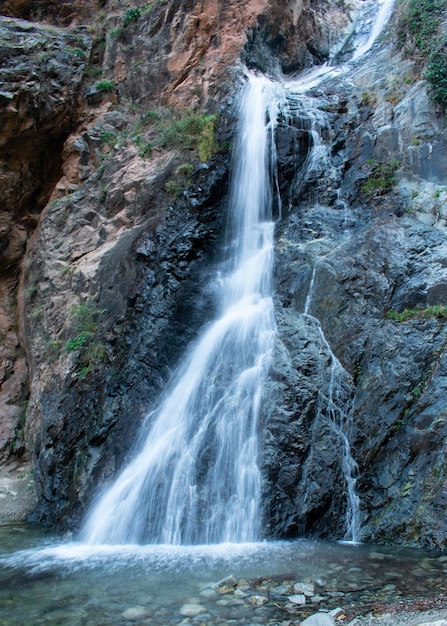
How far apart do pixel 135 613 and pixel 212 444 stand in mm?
3171

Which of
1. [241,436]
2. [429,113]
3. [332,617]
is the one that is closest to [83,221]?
[241,436]

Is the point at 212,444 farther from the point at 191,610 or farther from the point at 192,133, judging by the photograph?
the point at 192,133

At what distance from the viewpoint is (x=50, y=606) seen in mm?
4719

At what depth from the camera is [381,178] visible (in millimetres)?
10328

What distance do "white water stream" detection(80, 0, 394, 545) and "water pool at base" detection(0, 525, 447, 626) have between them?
0.39m

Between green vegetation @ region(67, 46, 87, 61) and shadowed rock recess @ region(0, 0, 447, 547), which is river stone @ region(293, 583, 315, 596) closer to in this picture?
shadowed rock recess @ region(0, 0, 447, 547)

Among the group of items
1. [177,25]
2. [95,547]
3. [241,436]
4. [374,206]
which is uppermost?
[177,25]

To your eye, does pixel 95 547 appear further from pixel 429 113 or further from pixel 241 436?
pixel 429 113

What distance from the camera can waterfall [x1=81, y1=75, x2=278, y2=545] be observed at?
6.76m

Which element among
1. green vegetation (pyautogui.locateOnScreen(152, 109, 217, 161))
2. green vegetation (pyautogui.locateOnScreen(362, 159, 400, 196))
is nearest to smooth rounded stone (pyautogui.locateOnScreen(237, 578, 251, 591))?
green vegetation (pyautogui.locateOnScreen(362, 159, 400, 196))

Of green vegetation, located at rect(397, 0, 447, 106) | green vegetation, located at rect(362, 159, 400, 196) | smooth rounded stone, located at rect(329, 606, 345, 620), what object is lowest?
smooth rounded stone, located at rect(329, 606, 345, 620)

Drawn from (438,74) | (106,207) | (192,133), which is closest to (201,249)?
(106,207)

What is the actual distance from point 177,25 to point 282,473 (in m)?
13.7

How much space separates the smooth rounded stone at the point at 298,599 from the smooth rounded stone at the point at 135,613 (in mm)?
1320
